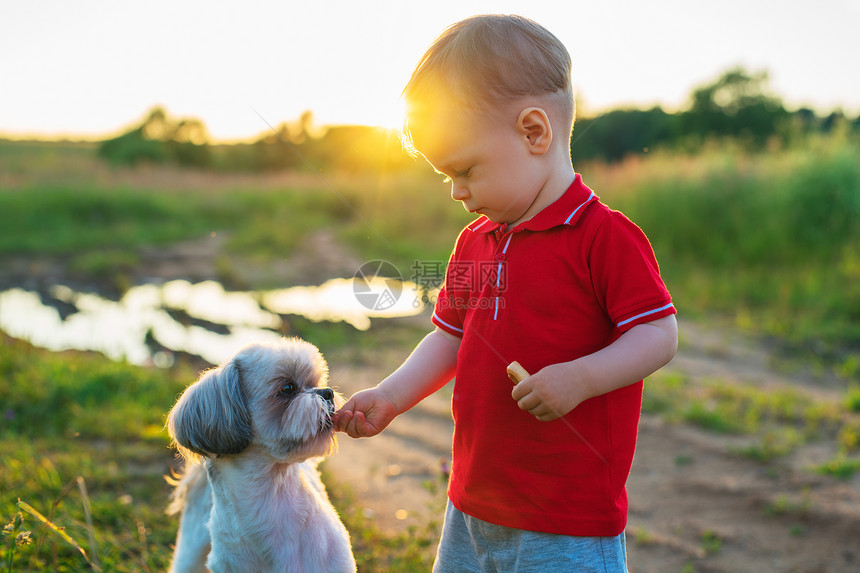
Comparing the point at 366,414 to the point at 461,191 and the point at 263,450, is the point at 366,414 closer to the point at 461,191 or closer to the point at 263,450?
the point at 263,450

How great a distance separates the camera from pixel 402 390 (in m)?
1.93

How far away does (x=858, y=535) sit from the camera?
3.03 m

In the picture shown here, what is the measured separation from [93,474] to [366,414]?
2408mm

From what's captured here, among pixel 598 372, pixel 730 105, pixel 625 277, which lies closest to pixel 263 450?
pixel 598 372

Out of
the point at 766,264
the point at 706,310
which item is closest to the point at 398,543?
the point at 706,310

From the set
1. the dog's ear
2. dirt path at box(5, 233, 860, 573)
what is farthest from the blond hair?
dirt path at box(5, 233, 860, 573)

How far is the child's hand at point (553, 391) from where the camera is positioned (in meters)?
1.41

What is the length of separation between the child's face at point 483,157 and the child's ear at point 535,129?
12 mm

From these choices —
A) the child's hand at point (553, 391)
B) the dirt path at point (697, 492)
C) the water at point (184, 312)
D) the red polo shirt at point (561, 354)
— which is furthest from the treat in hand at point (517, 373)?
the water at point (184, 312)

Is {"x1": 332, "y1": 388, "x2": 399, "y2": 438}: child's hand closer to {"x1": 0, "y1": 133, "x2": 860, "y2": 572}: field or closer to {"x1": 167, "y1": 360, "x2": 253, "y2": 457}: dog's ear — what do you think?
{"x1": 167, "y1": 360, "x2": 253, "y2": 457}: dog's ear

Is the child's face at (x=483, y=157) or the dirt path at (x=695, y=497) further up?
the child's face at (x=483, y=157)

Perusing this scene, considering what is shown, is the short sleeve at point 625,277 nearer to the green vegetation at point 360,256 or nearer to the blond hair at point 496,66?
the blond hair at point 496,66

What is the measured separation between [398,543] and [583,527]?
1668 millimetres

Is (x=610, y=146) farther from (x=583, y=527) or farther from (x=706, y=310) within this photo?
(x=583, y=527)
